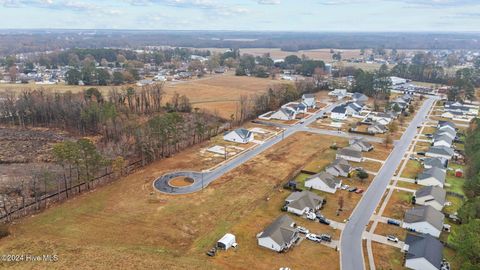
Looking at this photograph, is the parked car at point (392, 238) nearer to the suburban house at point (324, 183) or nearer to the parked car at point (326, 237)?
the parked car at point (326, 237)

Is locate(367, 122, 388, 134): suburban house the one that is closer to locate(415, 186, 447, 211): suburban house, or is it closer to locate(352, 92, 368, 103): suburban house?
locate(415, 186, 447, 211): suburban house

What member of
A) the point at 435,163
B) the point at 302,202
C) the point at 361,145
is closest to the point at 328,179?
the point at 302,202

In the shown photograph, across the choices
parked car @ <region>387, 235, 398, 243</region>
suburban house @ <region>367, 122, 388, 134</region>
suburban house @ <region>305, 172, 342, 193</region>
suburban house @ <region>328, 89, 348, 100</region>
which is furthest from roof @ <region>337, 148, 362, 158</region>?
suburban house @ <region>328, 89, 348, 100</region>


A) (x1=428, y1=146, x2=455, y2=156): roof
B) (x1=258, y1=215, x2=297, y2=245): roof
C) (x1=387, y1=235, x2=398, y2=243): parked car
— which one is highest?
(x1=428, y1=146, x2=455, y2=156): roof

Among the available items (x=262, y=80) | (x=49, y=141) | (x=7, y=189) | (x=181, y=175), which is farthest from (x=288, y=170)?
(x=262, y=80)

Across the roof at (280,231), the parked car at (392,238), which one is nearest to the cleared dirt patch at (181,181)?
the roof at (280,231)

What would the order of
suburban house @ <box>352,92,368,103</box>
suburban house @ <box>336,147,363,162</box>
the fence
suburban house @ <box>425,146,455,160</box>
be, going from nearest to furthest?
1. the fence
2. suburban house @ <box>336,147,363,162</box>
3. suburban house @ <box>425,146,455,160</box>
4. suburban house @ <box>352,92,368,103</box>
